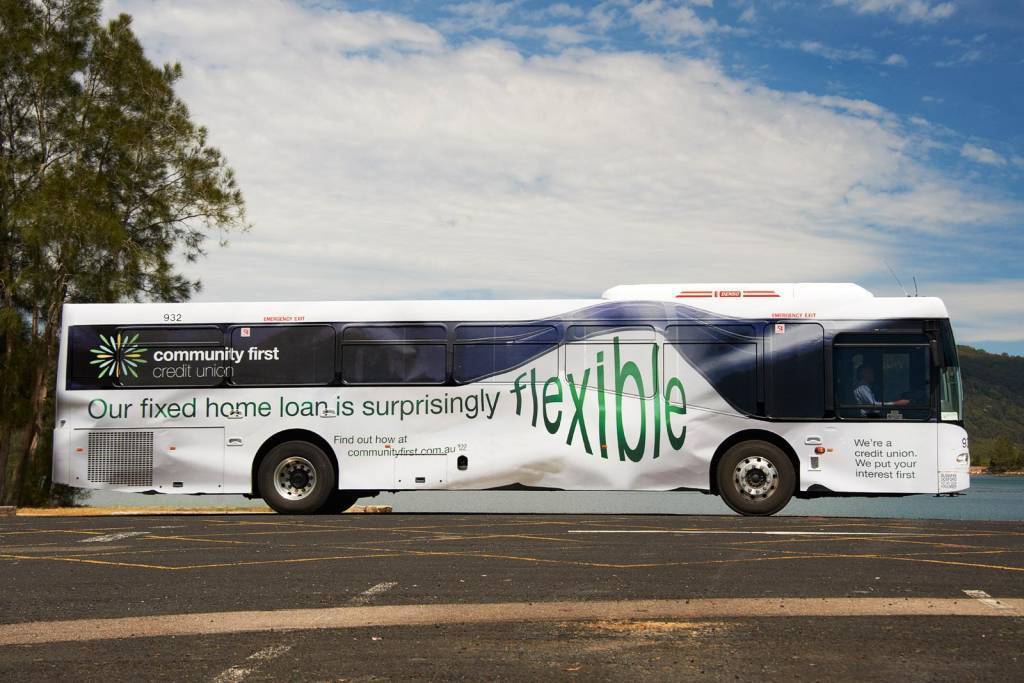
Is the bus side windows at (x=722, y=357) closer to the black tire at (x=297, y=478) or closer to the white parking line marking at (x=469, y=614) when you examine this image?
the black tire at (x=297, y=478)

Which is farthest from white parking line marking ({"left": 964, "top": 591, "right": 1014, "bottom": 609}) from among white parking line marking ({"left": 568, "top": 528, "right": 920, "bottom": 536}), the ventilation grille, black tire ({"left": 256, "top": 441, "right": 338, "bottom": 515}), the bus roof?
the ventilation grille

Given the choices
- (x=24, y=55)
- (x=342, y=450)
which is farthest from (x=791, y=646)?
(x=24, y=55)

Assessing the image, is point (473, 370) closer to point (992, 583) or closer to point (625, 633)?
point (992, 583)

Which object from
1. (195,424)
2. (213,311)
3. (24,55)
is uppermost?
(24,55)

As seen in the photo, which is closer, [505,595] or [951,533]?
[505,595]

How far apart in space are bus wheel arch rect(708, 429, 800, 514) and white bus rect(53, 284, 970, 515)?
1.1 inches

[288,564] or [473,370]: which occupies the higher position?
[473,370]

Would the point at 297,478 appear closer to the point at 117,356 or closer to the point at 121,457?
the point at 121,457

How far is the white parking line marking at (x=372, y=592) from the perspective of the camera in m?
8.91

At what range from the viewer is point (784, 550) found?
12.1 metres

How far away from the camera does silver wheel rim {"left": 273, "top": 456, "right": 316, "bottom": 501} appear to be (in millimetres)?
18203

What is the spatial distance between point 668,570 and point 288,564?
3528mm

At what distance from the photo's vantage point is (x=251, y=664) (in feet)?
21.4

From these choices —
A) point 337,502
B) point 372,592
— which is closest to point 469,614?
point 372,592
